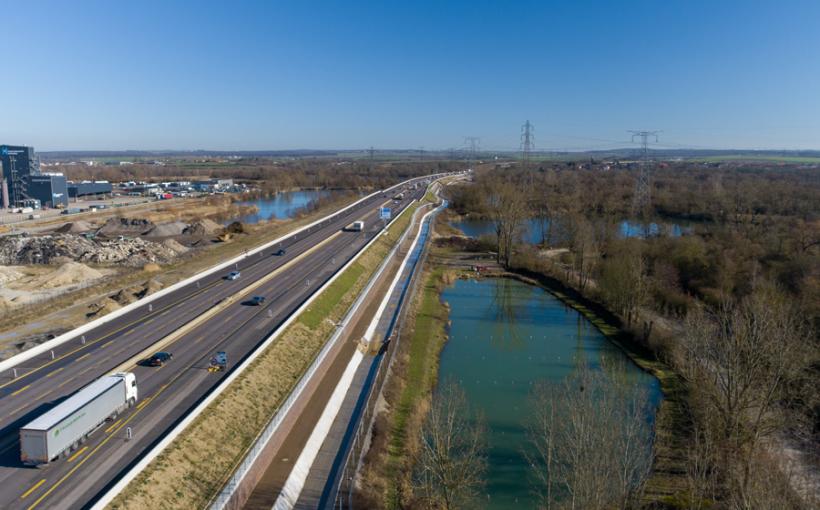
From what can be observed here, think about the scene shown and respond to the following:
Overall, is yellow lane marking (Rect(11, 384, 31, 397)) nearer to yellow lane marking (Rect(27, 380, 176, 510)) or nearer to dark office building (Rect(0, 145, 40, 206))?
yellow lane marking (Rect(27, 380, 176, 510))

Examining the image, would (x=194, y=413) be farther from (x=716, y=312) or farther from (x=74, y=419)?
(x=716, y=312)

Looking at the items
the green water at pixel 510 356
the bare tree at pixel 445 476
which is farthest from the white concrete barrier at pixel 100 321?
the green water at pixel 510 356

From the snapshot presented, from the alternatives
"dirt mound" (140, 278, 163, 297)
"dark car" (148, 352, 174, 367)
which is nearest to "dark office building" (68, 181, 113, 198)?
"dirt mound" (140, 278, 163, 297)

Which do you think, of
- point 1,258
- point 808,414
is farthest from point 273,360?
point 1,258

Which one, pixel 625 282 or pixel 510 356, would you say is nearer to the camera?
pixel 510 356

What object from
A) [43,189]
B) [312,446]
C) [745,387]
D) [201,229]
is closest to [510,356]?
[745,387]

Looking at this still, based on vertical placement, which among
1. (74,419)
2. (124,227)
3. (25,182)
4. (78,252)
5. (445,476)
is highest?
(25,182)

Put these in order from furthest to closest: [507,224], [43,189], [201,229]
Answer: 1. [43,189]
2. [201,229]
3. [507,224]
